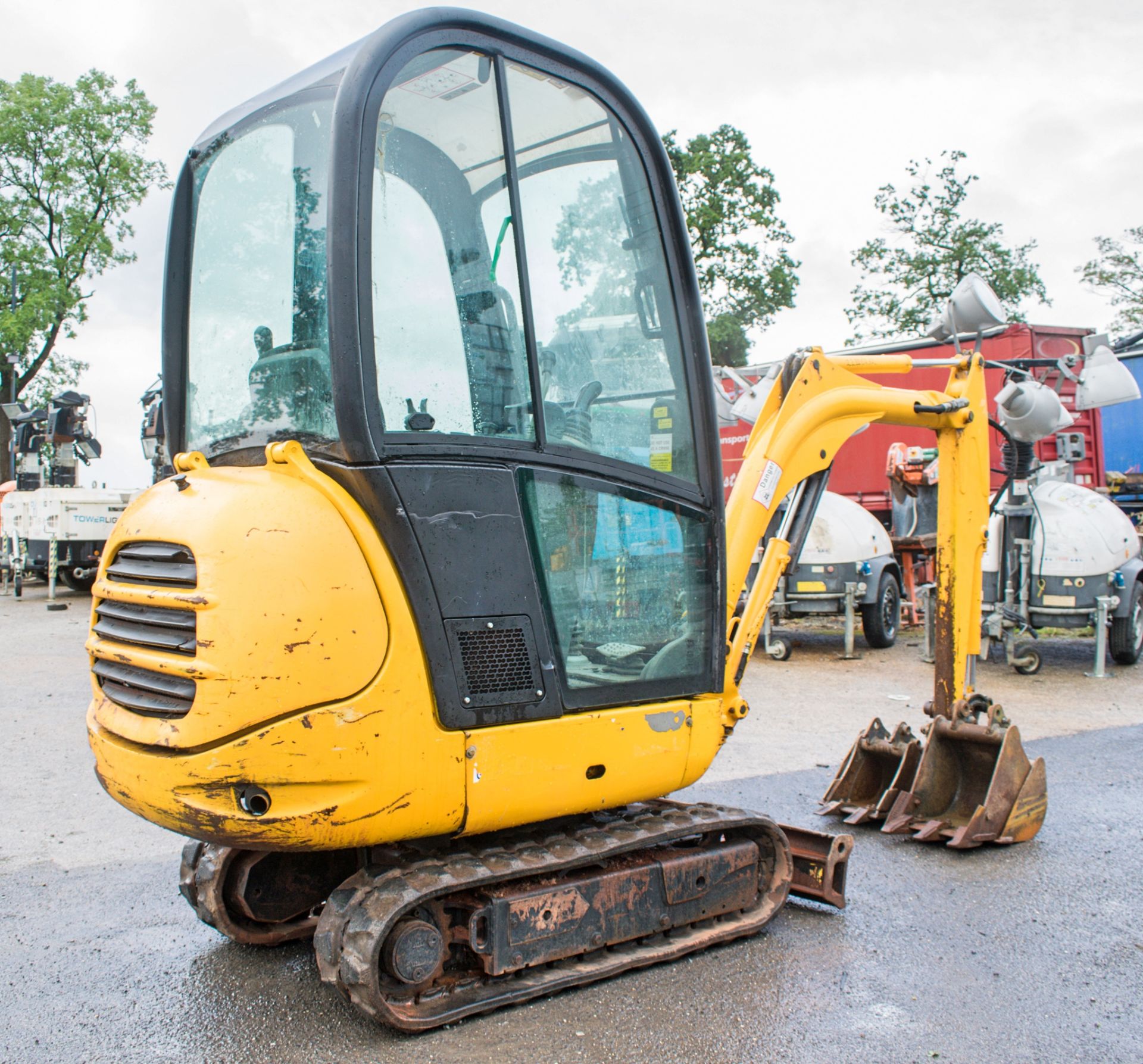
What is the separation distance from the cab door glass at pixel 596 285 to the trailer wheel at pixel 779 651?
777 centimetres

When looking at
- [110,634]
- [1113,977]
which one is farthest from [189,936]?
[1113,977]

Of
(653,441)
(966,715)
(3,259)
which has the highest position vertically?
(3,259)

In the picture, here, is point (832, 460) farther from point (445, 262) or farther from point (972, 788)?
point (445, 262)

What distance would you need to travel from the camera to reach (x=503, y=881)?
336cm

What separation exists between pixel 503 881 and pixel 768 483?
6.44 ft

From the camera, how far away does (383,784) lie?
2.96 metres

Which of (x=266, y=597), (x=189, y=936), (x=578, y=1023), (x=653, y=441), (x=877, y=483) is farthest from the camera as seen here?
(x=877, y=483)

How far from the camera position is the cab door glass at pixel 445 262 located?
3119 mm

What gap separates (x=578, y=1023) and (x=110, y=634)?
1.82m

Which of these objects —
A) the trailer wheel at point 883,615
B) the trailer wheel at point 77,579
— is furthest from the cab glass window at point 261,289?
the trailer wheel at point 77,579

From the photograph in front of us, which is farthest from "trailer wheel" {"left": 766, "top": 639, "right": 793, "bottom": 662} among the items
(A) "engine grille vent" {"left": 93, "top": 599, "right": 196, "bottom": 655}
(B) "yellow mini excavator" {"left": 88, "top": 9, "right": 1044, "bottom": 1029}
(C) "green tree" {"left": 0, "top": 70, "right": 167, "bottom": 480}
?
(C) "green tree" {"left": 0, "top": 70, "right": 167, "bottom": 480}

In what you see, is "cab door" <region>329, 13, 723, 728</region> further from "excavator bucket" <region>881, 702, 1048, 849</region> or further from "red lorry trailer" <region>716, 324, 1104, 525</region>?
"red lorry trailer" <region>716, 324, 1104, 525</region>

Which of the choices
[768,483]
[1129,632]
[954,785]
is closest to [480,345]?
[768,483]

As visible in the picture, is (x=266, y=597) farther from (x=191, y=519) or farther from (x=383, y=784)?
(x=383, y=784)
